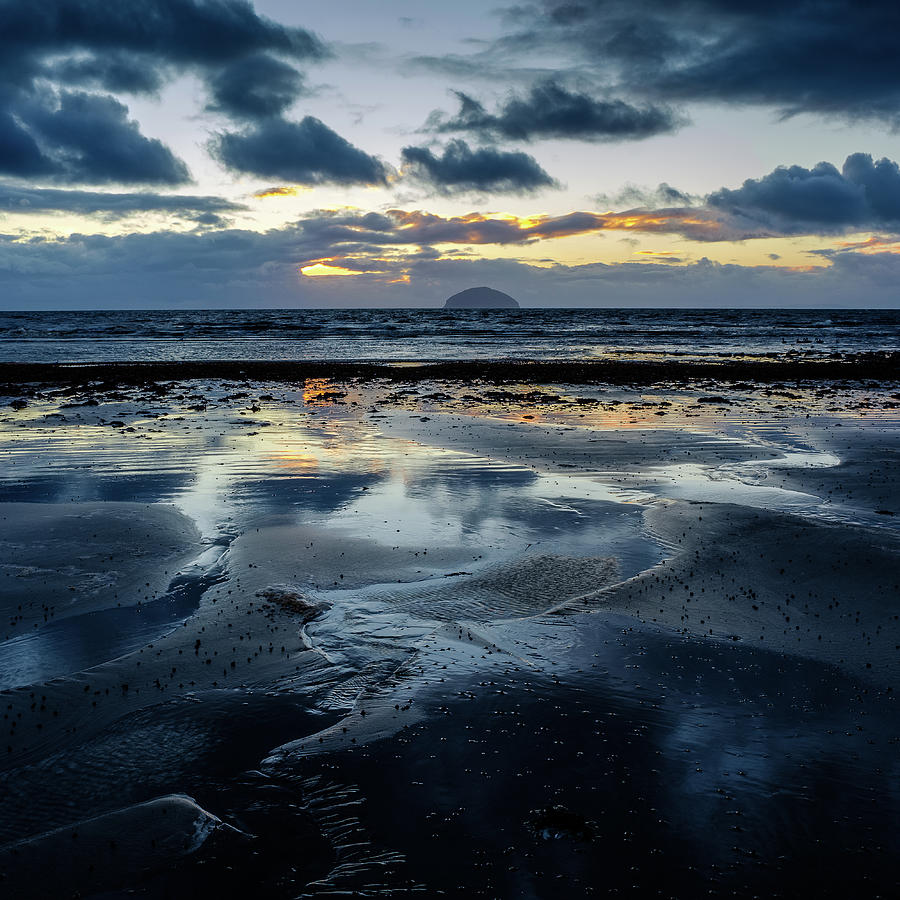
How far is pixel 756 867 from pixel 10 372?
178 ft

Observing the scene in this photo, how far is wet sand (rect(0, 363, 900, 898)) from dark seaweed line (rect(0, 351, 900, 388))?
26.6m

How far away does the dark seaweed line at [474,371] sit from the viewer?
4550cm

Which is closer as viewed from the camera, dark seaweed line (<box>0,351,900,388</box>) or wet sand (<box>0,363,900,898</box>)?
wet sand (<box>0,363,900,898</box>)

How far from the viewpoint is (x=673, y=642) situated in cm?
1009

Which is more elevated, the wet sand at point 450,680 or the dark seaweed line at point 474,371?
the dark seaweed line at point 474,371

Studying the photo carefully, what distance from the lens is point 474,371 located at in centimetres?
4994

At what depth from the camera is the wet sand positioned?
6094 millimetres

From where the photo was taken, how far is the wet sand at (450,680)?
6094mm

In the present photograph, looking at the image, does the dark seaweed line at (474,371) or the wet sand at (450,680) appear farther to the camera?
the dark seaweed line at (474,371)

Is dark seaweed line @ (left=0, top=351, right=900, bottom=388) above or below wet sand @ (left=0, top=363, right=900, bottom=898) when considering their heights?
above

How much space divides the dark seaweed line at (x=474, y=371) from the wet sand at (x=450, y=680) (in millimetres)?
26630

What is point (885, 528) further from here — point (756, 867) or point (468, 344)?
point (468, 344)

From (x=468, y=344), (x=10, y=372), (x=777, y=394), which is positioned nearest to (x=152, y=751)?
(x=777, y=394)

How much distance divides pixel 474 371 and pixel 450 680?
41.9m
